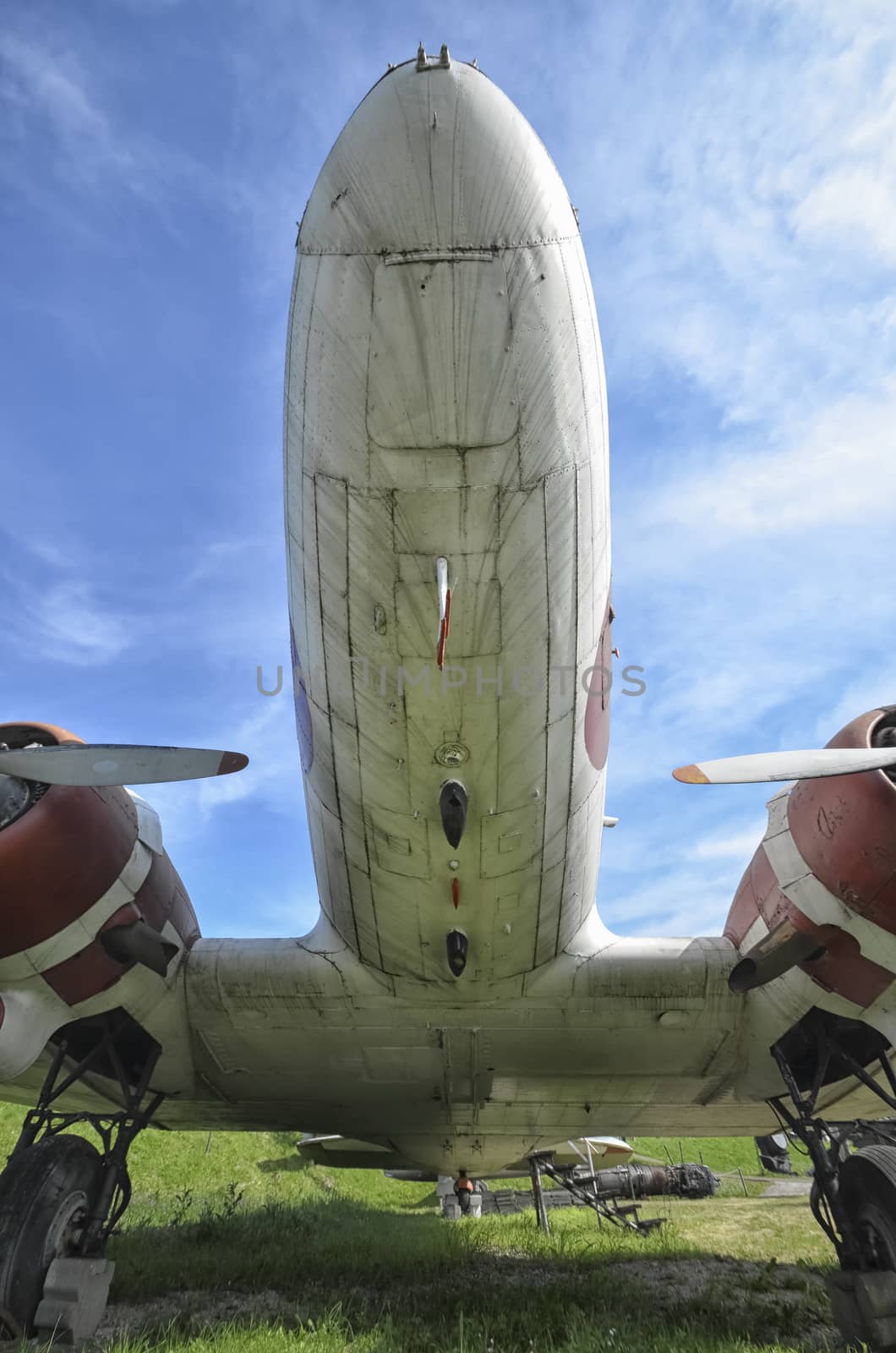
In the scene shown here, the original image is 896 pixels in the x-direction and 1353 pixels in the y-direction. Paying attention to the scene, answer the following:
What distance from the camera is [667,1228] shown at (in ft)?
46.3

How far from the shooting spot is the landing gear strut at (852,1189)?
16.2ft

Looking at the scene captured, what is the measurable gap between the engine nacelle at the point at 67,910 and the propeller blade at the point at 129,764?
59cm

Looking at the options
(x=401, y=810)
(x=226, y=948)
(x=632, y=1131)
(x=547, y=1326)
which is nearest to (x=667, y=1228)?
(x=632, y=1131)

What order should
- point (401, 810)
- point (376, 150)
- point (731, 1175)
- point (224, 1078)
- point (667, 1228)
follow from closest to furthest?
point (376, 150) < point (401, 810) < point (224, 1078) < point (667, 1228) < point (731, 1175)

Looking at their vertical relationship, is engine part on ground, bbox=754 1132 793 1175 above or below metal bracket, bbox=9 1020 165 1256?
below

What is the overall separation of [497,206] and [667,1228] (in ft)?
53.2

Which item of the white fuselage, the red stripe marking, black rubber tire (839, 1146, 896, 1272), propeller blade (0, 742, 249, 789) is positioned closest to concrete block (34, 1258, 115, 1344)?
the white fuselage

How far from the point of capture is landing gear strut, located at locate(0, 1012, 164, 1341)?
4.95 m

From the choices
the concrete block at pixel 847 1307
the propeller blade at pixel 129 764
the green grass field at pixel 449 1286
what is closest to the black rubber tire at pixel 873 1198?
the concrete block at pixel 847 1307

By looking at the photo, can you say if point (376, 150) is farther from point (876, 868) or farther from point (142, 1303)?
point (142, 1303)

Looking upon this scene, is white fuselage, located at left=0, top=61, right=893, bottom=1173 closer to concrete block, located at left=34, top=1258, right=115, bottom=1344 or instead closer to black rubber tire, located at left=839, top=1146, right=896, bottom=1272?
black rubber tire, located at left=839, top=1146, right=896, bottom=1272

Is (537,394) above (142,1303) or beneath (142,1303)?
above

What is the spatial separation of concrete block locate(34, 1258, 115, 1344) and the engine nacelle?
48.8 inches

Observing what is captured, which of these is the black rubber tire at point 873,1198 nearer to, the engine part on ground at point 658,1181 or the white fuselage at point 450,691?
the white fuselage at point 450,691
